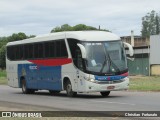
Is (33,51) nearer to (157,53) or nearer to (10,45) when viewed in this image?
(10,45)

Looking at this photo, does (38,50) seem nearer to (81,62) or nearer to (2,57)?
(81,62)

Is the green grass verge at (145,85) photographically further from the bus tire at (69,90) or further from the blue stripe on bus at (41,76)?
the bus tire at (69,90)

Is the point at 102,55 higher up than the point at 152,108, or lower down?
higher up

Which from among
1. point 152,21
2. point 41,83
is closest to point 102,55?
point 41,83

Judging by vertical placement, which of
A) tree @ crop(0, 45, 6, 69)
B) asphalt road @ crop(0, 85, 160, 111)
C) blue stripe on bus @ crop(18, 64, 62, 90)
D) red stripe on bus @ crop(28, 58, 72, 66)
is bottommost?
tree @ crop(0, 45, 6, 69)

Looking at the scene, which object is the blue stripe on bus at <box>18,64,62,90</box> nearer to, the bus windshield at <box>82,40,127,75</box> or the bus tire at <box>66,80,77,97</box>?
the bus tire at <box>66,80,77,97</box>

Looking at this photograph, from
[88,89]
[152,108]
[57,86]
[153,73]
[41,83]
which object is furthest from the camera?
[153,73]

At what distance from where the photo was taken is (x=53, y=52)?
2833cm

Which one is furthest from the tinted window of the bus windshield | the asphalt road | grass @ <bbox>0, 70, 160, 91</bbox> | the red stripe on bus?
grass @ <bbox>0, 70, 160, 91</bbox>

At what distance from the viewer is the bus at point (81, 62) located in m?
25.0

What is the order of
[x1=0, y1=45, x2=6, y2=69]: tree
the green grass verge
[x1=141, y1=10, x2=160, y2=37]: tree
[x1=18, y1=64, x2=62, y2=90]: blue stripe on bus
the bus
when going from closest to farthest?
the bus → [x1=18, y1=64, x2=62, y2=90]: blue stripe on bus → the green grass verge → [x1=0, y1=45, x2=6, y2=69]: tree → [x1=141, y1=10, x2=160, y2=37]: tree

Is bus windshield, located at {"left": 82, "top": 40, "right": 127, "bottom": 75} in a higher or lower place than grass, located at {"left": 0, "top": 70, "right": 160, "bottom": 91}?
higher

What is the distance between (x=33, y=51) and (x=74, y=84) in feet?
19.2

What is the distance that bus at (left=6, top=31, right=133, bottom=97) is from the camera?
2500 centimetres
